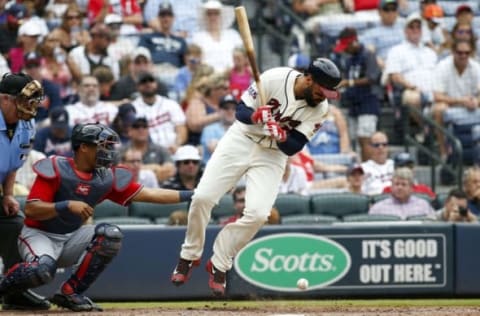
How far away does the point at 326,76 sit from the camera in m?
8.04

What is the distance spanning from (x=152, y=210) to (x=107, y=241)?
364 centimetres

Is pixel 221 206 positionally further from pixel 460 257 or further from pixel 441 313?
pixel 441 313

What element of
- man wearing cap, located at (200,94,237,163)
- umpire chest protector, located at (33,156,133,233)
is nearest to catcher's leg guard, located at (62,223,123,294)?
umpire chest protector, located at (33,156,133,233)

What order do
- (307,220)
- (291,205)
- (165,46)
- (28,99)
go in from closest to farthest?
1. (28,99)
2. (307,220)
3. (291,205)
4. (165,46)

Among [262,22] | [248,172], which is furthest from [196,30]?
[248,172]

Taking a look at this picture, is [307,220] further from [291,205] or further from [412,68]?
[412,68]

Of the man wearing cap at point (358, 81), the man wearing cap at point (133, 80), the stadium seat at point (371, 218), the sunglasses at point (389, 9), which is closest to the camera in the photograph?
the stadium seat at point (371, 218)

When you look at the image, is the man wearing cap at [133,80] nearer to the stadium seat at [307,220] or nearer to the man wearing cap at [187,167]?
the man wearing cap at [187,167]

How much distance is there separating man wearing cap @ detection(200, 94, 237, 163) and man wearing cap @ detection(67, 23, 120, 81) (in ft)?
4.86

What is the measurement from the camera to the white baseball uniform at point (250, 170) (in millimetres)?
8305

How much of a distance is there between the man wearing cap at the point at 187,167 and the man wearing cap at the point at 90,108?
1.36 meters

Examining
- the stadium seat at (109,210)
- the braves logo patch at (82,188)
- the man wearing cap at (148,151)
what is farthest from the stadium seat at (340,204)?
the braves logo patch at (82,188)

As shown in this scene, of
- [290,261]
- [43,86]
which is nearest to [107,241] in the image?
[290,261]

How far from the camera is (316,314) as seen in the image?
7.94 m
